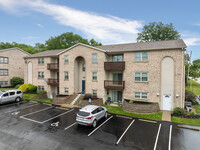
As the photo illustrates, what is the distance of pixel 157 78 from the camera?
17812mm

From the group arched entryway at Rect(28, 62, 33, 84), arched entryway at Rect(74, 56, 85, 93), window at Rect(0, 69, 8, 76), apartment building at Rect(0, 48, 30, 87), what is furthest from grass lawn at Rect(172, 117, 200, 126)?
window at Rect(0, 69, 8, 76)

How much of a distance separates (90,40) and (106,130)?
41.4m

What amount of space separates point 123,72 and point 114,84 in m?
2.83

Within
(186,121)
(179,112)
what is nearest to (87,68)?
(179,112)

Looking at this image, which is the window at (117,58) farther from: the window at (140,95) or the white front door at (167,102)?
the white front door at (167,102)

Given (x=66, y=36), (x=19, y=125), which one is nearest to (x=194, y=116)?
(x=19, y=125)

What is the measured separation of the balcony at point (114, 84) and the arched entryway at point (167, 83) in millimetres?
6031

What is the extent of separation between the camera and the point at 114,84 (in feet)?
70.3

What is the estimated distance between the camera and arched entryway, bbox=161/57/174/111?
17281 mm

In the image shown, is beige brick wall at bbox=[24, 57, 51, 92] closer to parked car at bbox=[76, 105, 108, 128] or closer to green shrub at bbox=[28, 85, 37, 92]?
green shrub at bbox=[28, 85, 37, 92]

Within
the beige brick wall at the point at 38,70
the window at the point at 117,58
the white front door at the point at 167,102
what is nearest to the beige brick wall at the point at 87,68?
the window at the point at 117,58

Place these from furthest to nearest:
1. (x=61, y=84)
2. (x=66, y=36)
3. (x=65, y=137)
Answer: (x=66, y=36) → (x=61, y=84) → (x=65, y=137)

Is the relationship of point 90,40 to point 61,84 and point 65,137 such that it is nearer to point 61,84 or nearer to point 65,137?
point 61,84

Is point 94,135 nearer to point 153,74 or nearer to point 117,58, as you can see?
point 153,74
